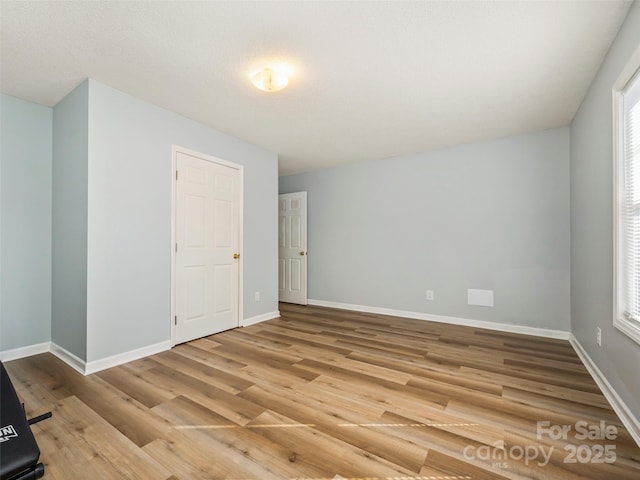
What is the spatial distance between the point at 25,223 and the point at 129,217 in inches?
44.4

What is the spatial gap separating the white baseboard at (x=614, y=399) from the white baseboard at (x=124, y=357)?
3.70 m

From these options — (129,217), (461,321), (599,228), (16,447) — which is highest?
(129,217)

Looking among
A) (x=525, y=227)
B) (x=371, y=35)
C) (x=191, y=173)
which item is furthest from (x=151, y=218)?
(x=525, y=227)

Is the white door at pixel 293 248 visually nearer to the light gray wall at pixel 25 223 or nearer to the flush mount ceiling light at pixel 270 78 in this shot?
the flush mount ceiling light at pixel 270 78

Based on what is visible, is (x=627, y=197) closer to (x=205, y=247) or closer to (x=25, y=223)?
(x=205, y=247)

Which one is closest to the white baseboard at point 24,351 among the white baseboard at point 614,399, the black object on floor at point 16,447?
the black object on floor at point 16,447

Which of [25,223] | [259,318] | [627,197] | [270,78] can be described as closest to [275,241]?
[259,318]

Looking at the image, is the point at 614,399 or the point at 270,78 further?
the point at 270,78

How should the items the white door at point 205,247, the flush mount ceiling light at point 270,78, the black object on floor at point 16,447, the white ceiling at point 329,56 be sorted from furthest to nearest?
the white door at point 205,247
the flush mount ceiling light at point 270,78
the white ceiling at point 329,56
the black object on floor at point 16,447

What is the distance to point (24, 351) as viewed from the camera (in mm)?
2934

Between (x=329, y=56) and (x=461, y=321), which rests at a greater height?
(x=329, y=56)

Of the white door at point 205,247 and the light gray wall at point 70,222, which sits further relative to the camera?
the white door at point 205,247

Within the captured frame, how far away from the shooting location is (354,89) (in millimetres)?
2742

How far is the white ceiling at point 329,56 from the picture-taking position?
183 centimetres
